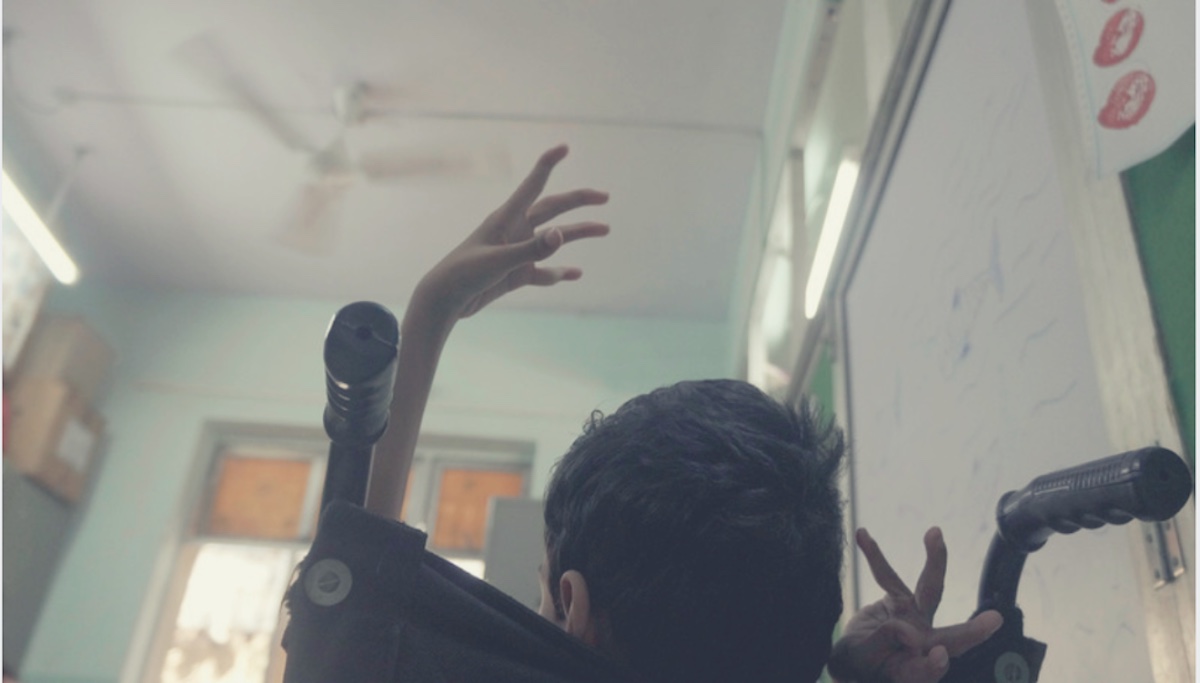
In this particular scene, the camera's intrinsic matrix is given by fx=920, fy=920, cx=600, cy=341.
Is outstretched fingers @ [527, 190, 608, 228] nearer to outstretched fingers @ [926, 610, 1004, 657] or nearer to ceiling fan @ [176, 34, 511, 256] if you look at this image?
outstretched fingers @ [926, 610, 1004, 657]

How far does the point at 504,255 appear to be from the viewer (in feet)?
2.25

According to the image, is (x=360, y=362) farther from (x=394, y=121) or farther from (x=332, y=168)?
(x=394, y=121)

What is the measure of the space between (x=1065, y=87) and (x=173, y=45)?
301cm

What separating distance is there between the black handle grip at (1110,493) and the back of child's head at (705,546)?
0.12 metres

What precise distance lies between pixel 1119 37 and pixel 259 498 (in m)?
4.10

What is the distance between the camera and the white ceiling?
2.88 meters

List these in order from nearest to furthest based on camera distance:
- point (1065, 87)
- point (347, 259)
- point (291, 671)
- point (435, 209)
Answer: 1. point (291, 671)
2. point (1065, 87)
3. point (435, 209)
4. point (347, 259)

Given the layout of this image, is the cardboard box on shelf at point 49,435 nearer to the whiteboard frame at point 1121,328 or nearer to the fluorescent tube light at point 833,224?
the fluorescent tube light at point 833,224

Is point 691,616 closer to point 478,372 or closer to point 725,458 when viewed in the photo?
point 725,458

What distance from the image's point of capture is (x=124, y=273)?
418 cm

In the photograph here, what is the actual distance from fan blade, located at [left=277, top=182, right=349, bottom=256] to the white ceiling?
34 millimetres

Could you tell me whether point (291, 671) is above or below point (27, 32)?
below

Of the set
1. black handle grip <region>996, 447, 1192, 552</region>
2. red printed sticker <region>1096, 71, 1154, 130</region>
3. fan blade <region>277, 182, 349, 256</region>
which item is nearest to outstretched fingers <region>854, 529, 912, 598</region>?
black handle grip <region>996, 447, 1192, 552</region>

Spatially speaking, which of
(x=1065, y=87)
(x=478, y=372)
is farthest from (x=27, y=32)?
(x=1065, y=87)
